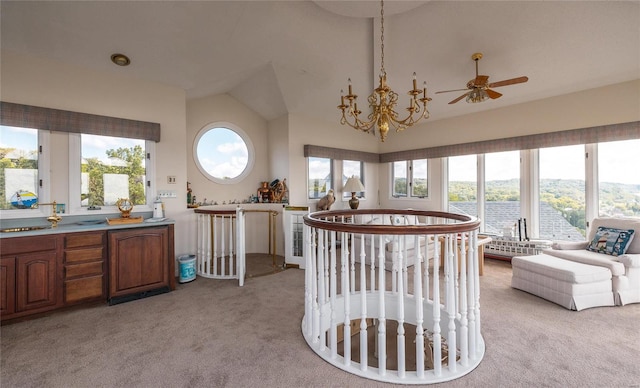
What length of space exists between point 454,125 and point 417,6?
9.14 feet

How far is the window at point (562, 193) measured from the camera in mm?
4082

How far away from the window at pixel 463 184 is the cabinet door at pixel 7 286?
20.4 ft

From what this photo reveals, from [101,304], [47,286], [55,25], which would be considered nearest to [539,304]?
[101,304]

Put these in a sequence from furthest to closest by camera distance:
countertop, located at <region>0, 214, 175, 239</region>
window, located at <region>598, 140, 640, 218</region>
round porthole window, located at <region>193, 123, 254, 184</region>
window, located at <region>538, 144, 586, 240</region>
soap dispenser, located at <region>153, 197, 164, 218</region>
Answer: round porthole window, located at <region>193, 123, 254, 184</region> < window, located at <region>538, 144, 586, 240</region> < window, located at <region>598, 140, 640, 218</region> < soap dispenser, located at <region>153, 197, 164, 218</region> < countertop, located at <region>0, 214, 175, 239</region>

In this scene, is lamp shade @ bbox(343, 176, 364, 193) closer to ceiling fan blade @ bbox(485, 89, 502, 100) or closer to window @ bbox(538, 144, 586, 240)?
ceiling fan blade @ bbox(485, 89, 502, 100)

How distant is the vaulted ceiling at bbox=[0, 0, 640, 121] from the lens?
8.85 feet

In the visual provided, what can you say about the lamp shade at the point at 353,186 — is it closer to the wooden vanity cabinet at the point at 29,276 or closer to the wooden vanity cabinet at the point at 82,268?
the wooden vanity cabinet at the point at 82,268

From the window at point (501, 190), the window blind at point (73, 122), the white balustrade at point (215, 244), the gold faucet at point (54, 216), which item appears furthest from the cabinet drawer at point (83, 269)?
the window at point (501, 190)

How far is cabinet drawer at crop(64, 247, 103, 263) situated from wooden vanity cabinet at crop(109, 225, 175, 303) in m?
0.11

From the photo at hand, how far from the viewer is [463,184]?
17.3ft

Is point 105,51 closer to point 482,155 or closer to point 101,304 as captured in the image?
point 101,304

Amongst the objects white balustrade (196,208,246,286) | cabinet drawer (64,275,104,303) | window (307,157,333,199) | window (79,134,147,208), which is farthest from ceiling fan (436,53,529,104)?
cabinet drawer (64,275,104,303)

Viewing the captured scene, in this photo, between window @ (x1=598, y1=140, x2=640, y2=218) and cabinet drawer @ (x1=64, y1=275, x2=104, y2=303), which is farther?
window @ (x1=598, y1=140, x2=640, y2=218)

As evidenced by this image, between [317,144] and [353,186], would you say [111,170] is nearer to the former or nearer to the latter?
[317,144]
